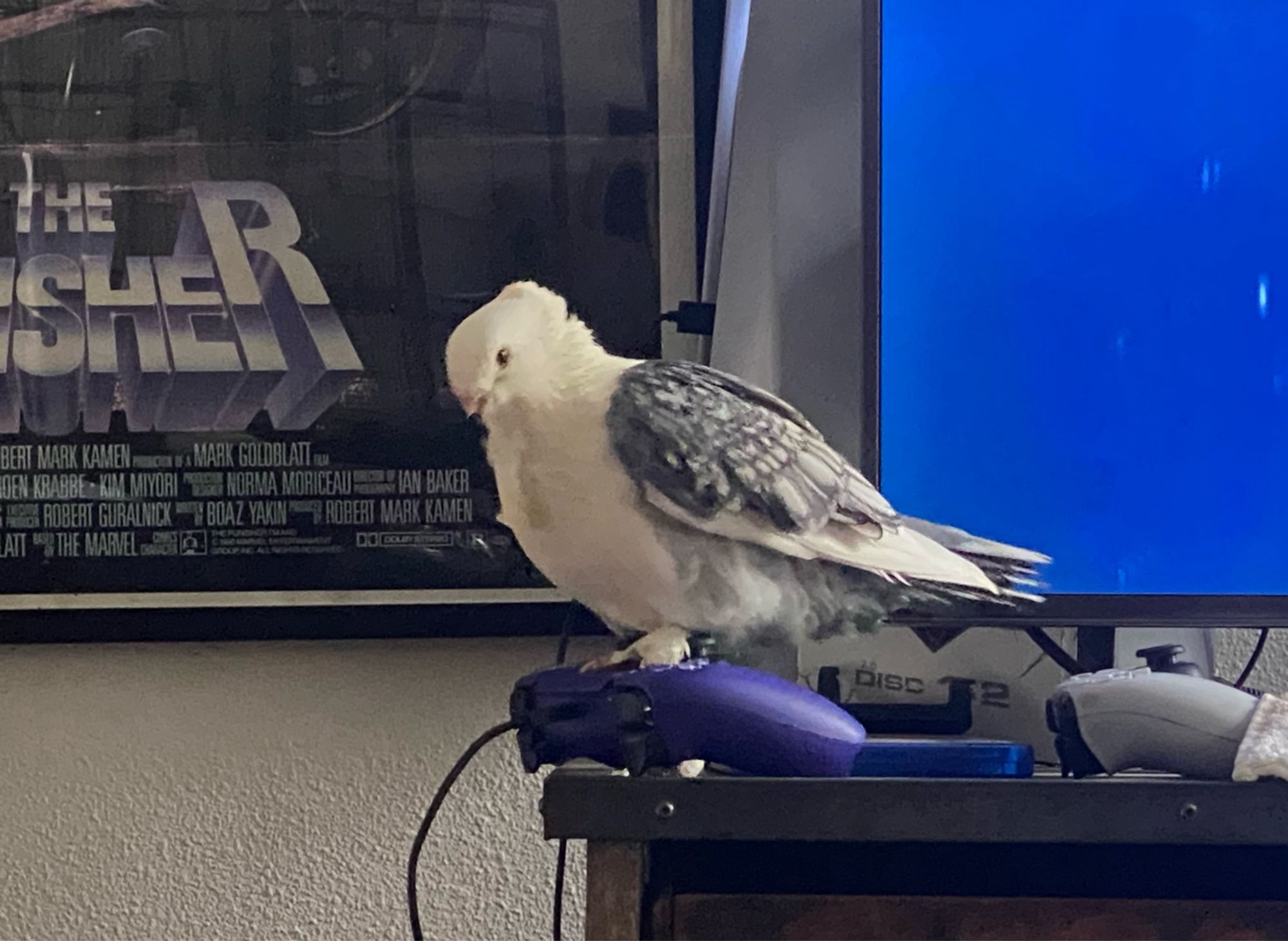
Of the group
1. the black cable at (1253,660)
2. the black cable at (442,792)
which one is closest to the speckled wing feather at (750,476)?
the black cable at (442,792)

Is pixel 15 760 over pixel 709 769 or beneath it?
beneath

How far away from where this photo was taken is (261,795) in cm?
79

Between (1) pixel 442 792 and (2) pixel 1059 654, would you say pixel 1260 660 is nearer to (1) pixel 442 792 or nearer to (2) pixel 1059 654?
(2) pixel 1059 654

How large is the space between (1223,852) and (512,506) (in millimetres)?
316

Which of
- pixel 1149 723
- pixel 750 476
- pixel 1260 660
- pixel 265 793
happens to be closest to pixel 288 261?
pixel 265 793

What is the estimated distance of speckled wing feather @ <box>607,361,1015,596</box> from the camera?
44 cm

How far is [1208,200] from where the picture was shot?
2.08 feet

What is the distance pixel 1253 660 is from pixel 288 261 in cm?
64

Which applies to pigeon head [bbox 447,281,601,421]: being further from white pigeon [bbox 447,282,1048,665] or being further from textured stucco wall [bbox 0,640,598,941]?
textured stucco wall [bbox 0,640,598,941]

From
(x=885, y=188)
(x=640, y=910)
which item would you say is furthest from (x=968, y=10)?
(x=640, y=910)

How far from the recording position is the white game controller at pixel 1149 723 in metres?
0.44

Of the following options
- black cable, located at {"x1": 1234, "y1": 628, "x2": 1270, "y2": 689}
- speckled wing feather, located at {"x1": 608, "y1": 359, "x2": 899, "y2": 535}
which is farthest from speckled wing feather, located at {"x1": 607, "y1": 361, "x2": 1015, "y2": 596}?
black cable, located at {"x1": 1234, "y1": 628, "x2": 1270, "y2": 689}

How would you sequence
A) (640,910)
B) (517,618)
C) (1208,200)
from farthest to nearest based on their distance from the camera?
(517,618)
(1208,200)
(640,910)

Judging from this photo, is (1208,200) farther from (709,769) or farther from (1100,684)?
(709,769)
